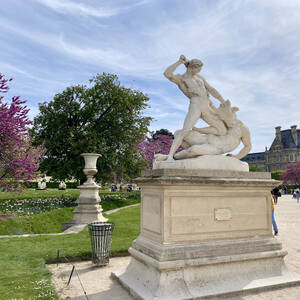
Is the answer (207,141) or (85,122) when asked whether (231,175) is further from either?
(85,122)

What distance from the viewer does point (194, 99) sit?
6004 mm

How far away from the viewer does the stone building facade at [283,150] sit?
90.0m

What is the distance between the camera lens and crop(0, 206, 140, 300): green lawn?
4.84m

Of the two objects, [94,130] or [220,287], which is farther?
[94,130]

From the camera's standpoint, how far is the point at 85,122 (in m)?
23.0

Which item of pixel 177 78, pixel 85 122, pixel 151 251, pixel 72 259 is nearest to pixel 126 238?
pixel 72 259

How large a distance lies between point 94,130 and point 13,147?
29.7 feet

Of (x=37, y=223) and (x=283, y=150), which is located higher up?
(x=283, y=150)

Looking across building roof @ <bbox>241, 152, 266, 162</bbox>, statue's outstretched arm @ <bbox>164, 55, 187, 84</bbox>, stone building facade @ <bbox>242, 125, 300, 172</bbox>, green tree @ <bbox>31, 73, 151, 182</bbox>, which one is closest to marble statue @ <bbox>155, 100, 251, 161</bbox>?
statue's outstretched arm @ <bbox>164, 55, 187, 84</bbox>

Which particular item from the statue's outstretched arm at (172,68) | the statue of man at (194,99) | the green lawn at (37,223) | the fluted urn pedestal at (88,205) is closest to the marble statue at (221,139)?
the statue of man at (194,99)

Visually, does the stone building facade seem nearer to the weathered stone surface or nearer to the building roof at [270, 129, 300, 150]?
the building roof at [270, 129, 300, 150]

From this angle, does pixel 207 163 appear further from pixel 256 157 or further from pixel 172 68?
pixel 256 157

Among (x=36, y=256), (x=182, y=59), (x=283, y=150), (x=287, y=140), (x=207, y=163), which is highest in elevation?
(x=287, y=140)

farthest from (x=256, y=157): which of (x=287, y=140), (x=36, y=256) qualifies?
(x=36, y=256)
